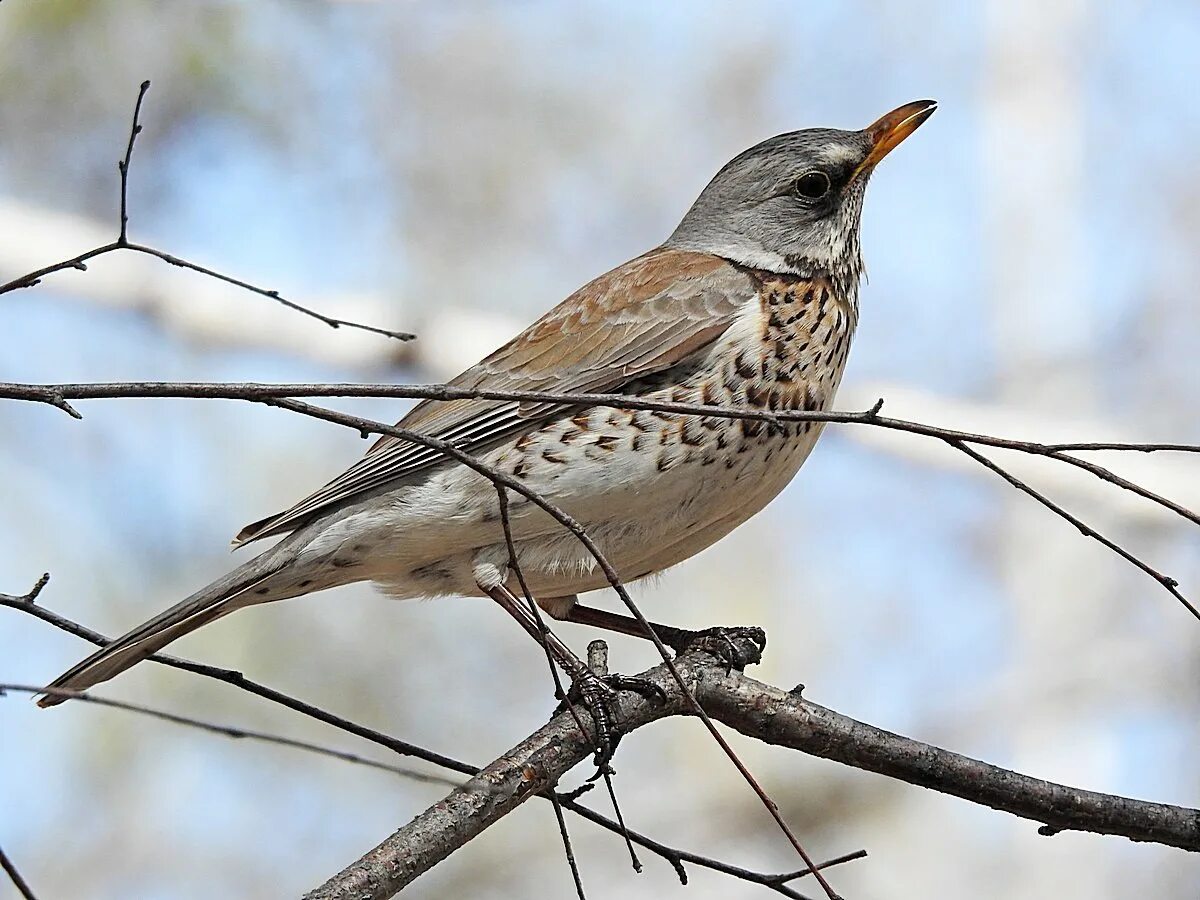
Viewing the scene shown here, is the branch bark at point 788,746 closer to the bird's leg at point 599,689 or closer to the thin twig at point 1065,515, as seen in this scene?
the bird's leg at point 599,689

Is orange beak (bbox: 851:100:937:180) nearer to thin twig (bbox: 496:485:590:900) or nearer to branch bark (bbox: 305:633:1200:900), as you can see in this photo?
branch bark (bbox: 305:633:1200:900)

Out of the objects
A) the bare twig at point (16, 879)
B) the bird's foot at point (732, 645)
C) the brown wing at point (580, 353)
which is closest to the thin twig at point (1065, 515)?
the bird's foot at point (732, 645)

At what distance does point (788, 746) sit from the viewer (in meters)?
3.52

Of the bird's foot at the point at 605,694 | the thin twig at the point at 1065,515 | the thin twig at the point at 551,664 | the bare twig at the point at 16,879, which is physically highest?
the bird's foot at the point at 605,694

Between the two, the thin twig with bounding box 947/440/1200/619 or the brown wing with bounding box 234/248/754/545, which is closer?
the thin twig with bounding box 947/440/1200/619

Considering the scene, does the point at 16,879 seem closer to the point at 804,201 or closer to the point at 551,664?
the point at 551,664

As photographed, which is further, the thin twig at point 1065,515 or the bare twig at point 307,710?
the bare twig at point 307,710

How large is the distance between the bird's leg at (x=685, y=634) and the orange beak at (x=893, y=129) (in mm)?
1883

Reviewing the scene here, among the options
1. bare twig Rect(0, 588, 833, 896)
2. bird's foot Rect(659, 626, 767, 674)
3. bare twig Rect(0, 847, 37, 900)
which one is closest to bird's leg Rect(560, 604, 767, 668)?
bird's foot Rect(659, 626, 767, 674)

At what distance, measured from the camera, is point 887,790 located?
9555 millimetres

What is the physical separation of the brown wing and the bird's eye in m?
0.46

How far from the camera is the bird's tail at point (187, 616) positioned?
11.9ft

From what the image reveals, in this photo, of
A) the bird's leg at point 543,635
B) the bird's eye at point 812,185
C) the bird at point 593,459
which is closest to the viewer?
the bird's leg at point 543,635

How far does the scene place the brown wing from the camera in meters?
4.32
